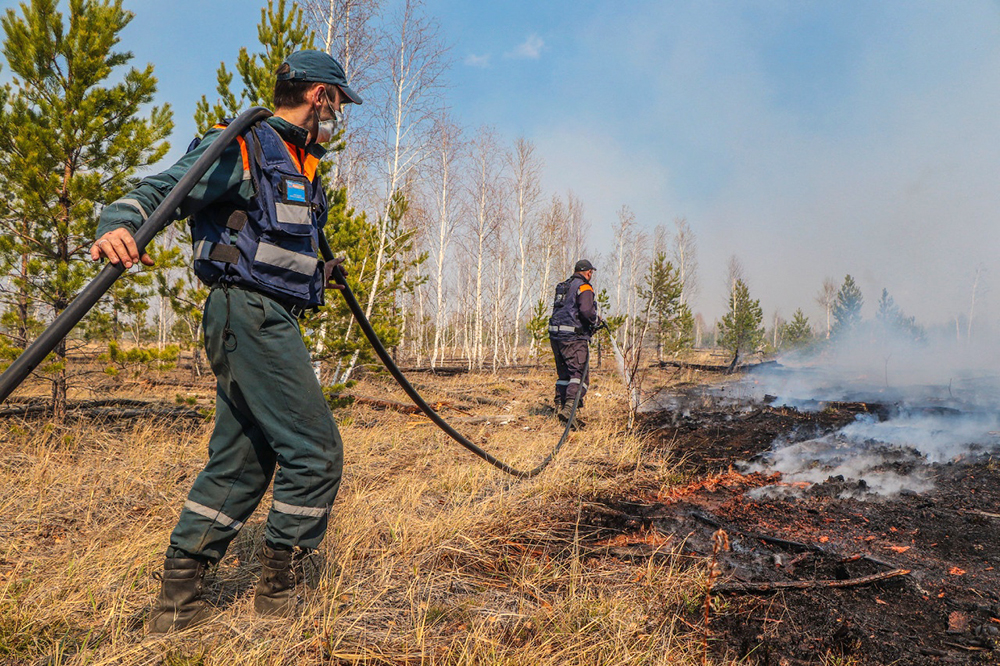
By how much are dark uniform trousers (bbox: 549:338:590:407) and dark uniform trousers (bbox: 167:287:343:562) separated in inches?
195

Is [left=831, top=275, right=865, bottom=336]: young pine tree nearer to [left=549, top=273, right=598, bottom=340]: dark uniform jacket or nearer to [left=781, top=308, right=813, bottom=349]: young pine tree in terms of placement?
[left=781, top=308, right=813, bottom=349]: young pine tree

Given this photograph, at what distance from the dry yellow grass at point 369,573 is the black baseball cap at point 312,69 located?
201 cm

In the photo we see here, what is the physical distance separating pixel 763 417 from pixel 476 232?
1613 cm

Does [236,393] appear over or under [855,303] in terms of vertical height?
under

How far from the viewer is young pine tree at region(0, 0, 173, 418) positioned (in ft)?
14.6

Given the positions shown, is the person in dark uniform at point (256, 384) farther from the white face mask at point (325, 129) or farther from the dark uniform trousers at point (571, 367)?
the dark uniform trousers at point (571, 367)

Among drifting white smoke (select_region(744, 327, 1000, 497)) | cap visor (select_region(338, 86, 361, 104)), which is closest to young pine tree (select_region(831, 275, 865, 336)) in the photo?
drifting white smoke (select_region(744, 327, 1000, 497))

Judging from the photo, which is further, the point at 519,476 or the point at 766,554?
the point at 519,476

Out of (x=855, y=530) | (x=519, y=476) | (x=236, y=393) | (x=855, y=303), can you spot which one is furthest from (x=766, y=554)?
(x=855, y=303)

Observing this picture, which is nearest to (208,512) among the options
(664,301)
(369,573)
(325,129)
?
(369,573)

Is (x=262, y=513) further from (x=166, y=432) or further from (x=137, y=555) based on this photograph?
(x=166, y=432)

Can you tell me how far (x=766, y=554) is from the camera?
9.11 ft

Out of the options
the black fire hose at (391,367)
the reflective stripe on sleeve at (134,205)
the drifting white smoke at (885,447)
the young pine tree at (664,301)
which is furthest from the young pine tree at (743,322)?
the reflective stripe on sleeve at (134,205)

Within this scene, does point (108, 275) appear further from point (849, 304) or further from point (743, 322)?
point (849, 304)
